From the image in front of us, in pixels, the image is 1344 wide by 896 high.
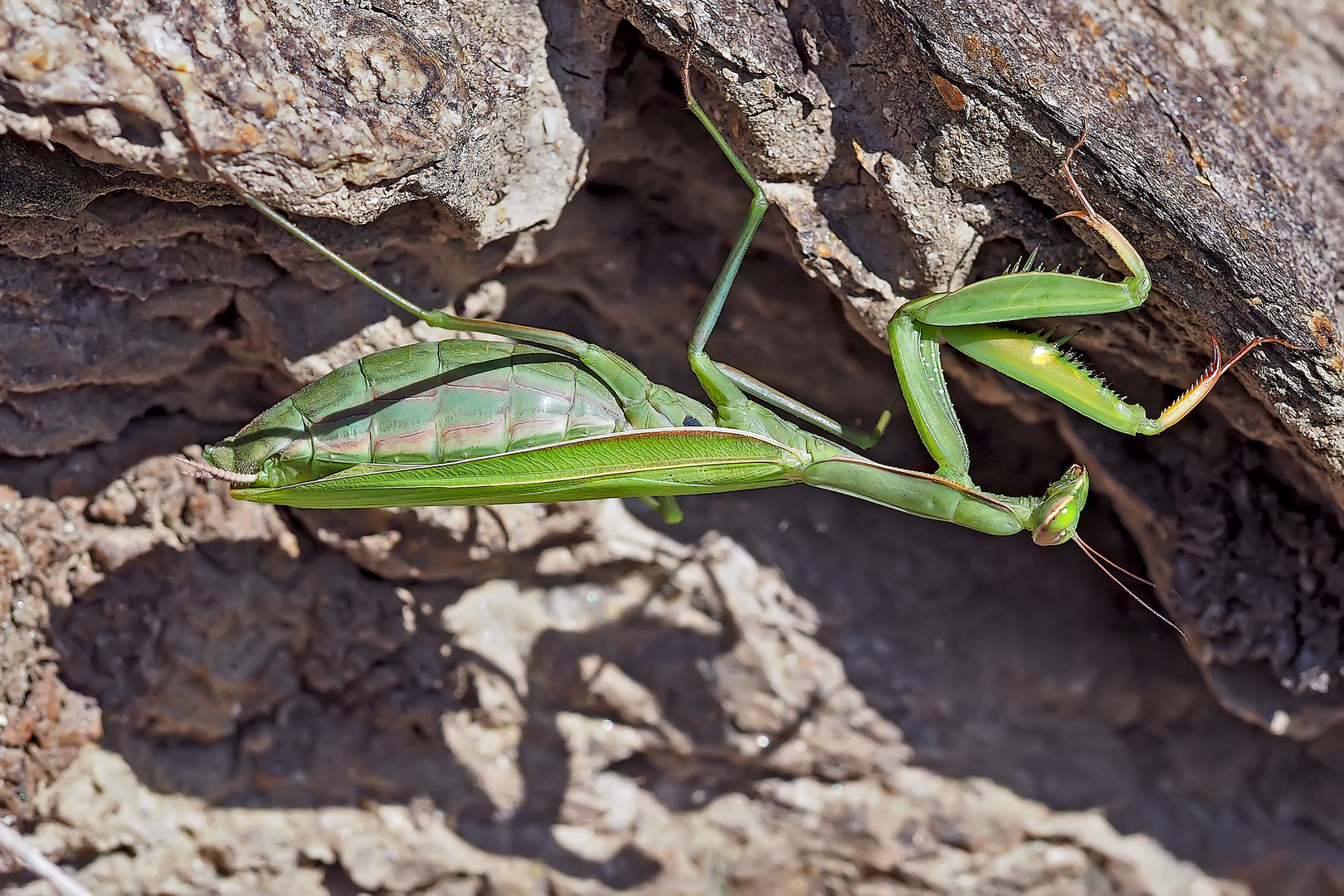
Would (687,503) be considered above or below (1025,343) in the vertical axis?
below

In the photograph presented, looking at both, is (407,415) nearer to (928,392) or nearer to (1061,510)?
(928,392)

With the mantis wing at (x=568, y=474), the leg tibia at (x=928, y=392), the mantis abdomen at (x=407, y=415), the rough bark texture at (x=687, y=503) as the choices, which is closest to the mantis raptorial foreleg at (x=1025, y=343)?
the leg tibia at (x=928, y=392)

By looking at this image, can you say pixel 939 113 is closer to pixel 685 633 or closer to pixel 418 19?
pixel 418 19

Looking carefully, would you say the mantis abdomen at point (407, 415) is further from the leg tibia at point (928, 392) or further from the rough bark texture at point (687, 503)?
the leg tibia at point (928, 392)

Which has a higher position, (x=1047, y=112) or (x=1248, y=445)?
(x=1047, y=112)

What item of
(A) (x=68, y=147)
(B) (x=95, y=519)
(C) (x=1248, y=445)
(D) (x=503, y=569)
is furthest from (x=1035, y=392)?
(B) (x=95, y=519)

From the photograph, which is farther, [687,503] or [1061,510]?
[687,503]

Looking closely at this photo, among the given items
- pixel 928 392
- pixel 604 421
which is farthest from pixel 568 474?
pixel 928 392
